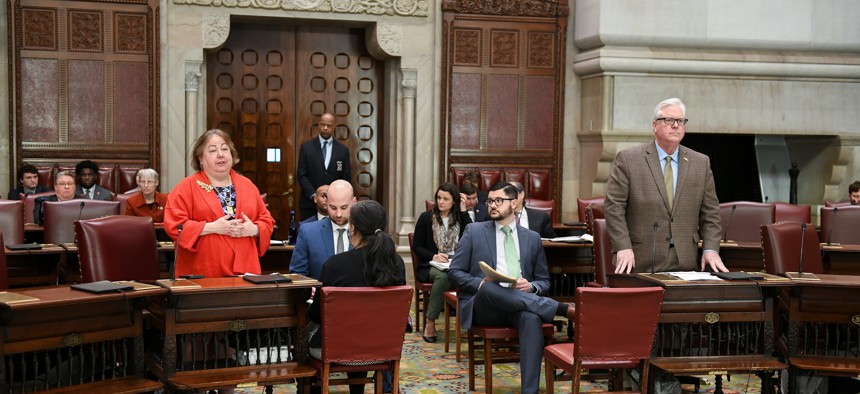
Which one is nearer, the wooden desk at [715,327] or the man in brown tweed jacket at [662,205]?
the wooden desk at [715,327]

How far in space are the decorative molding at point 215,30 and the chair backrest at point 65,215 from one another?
3458mm

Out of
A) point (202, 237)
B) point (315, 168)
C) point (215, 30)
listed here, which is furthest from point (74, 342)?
point (215, 30)

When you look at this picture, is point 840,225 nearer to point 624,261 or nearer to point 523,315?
point 624,261

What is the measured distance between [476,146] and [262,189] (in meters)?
2.41

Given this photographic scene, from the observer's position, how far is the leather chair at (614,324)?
157 inches

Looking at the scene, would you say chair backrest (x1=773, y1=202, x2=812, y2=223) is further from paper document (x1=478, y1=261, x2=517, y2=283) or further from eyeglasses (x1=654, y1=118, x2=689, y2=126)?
paper document (x1=478, y1=261, x2=517, y2=283)

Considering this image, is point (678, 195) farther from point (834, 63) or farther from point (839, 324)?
point (834, 63)

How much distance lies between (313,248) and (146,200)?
3.00m

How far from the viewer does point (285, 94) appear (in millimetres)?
10219

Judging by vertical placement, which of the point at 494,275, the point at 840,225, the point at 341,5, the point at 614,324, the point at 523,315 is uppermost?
the point at 341,5

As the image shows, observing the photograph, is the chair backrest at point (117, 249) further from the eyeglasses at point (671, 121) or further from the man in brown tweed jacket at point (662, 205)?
the eyeglasses at point (671, 121)

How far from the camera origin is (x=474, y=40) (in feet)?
33.6

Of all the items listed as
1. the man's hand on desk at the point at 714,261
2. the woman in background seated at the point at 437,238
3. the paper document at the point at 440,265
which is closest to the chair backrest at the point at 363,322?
the man's hand on desk at the point at 714,261

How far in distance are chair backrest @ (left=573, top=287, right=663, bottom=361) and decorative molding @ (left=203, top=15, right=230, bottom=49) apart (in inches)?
255
